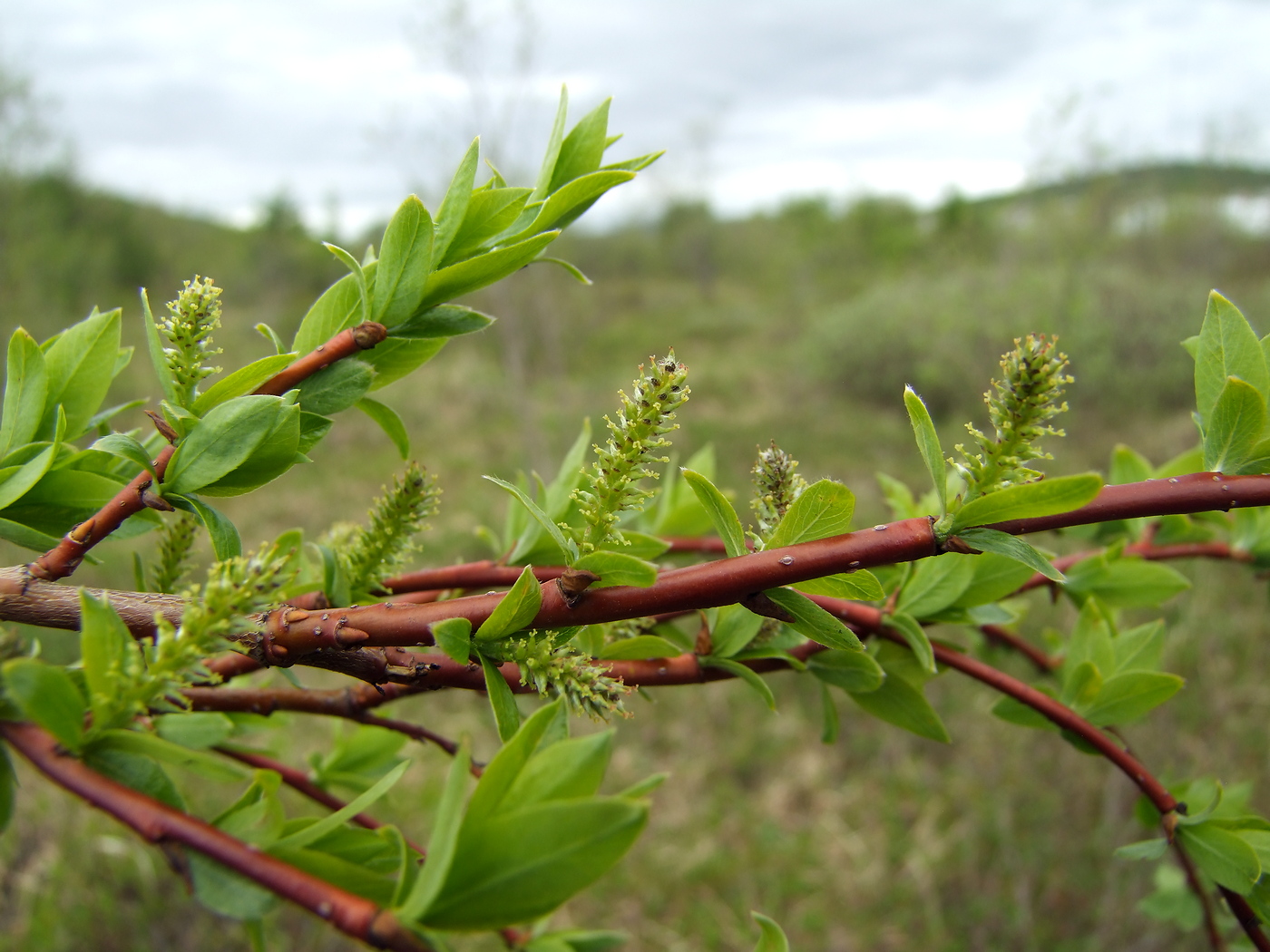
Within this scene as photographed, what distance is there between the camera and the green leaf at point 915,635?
44cm

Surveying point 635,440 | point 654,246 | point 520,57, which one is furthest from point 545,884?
point 654,246

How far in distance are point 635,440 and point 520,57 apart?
5587 mm

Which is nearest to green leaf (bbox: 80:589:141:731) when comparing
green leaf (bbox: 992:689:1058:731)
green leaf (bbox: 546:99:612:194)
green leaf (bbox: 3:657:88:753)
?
green leaf (bbox: 3:657:88:753)

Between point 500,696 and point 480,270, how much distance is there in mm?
219

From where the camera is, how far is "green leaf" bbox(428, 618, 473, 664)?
1.02 feet

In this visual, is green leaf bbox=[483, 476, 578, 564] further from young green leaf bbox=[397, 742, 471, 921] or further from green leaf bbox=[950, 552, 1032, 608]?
green leaf bbox=[950, 552, 1032, 608]

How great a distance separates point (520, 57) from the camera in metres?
5.11

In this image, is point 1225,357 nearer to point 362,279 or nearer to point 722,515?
point 722,515

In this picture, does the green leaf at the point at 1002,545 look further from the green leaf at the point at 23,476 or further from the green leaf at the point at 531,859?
the green leaf at the point at 23,476

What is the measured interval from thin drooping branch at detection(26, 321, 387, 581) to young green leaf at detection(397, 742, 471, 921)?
222 mm

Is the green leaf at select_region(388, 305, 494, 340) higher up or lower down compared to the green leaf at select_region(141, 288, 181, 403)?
higher up

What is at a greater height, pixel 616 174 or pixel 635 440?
pixel 616 174

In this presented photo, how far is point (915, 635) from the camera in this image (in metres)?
0.46

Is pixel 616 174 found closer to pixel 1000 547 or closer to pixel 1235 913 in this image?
pixel 1000 547
